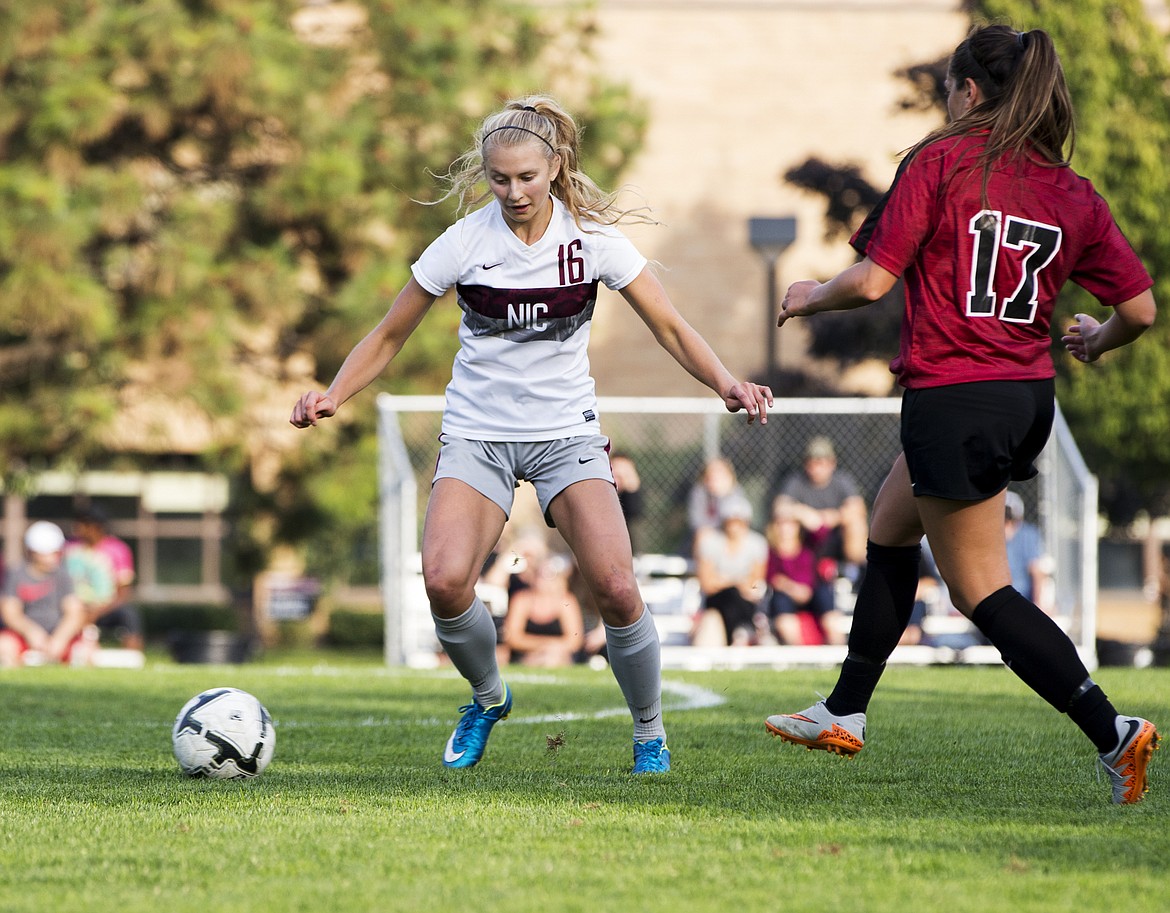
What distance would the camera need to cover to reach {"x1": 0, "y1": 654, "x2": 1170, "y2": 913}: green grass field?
10.3 ft

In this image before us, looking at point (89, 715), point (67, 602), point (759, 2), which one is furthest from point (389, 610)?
point (759, 2)

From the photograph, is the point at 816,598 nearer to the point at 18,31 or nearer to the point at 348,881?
the point at 348,881

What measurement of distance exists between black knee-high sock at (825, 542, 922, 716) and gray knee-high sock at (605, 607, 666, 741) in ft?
1.90

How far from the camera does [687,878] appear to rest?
10.7 feet

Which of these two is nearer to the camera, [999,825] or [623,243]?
[999,825]

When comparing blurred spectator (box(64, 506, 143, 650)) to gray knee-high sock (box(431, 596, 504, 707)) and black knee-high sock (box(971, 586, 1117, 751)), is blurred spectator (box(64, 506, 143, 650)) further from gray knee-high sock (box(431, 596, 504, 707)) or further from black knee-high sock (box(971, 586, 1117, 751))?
black knee-high sock (box(971, 586, 1117, 751))

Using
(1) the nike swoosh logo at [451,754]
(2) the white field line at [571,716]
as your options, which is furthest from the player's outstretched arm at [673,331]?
(2) the white field line at [571,716]

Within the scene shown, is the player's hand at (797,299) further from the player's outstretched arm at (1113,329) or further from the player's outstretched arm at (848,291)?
the player's outstretched arm at (1113,329)

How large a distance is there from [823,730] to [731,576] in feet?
24.6

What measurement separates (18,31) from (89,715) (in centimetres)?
1181

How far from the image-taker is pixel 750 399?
15.7 ft

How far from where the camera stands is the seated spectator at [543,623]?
1227 cm

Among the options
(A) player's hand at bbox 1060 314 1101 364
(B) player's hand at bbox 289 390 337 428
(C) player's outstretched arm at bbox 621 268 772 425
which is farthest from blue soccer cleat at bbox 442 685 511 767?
(A) player's hand at bbox 1060 314 1101 364

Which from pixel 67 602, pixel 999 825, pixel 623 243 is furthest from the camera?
pixel 67 602
